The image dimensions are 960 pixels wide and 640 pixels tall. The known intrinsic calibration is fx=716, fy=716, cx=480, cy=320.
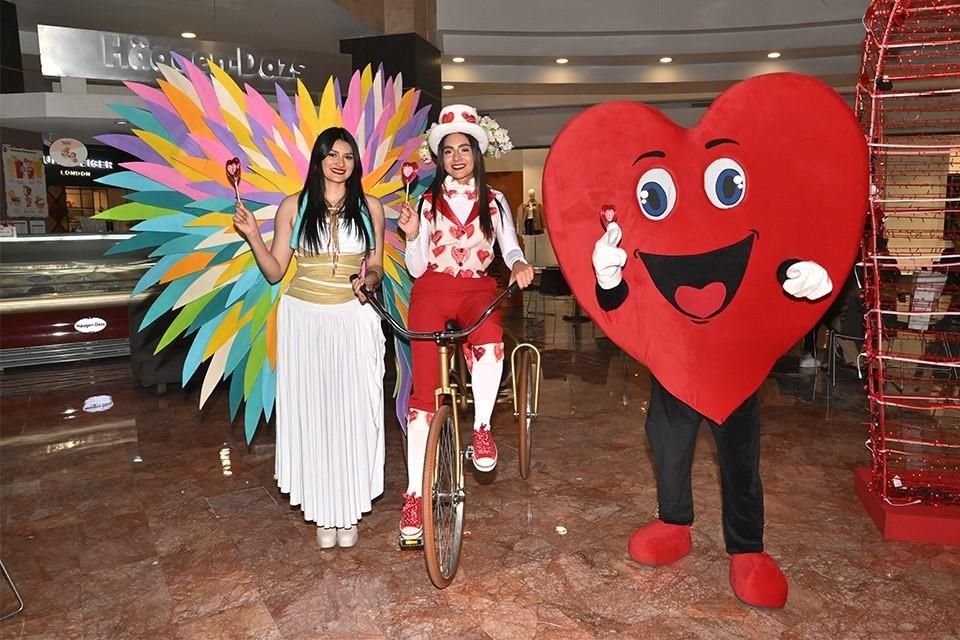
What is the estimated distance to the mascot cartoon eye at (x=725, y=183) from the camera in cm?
219

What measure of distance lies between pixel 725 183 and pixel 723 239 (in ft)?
0.56

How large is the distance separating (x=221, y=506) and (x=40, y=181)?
20.6 feet

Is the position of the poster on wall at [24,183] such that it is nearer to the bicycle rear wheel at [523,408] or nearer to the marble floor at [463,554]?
the marble floor at [463,554]

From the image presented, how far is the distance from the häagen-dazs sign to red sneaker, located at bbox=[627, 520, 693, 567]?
202 inches

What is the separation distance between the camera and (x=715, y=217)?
2.23m

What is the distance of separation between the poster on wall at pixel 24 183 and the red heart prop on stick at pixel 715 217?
7258 mm

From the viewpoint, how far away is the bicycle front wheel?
2.29 metres

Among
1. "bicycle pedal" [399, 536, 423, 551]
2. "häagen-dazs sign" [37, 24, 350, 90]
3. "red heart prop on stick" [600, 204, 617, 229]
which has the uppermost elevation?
"häagen-dazs sign" [37, 24, 350, 90]

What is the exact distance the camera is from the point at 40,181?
307 inches

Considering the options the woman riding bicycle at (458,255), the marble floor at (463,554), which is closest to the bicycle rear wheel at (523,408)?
the marble floor at (463,554)

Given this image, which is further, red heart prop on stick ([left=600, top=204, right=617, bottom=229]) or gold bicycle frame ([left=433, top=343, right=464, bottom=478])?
gold bicycle frame ([left=433, top=343, right=464, bottom=478])

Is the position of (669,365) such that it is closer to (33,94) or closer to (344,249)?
(344,249)

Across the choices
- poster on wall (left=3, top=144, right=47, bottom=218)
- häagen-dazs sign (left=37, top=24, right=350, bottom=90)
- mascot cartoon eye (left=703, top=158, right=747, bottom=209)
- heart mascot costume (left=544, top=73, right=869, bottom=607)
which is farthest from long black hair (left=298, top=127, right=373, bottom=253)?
poster on wall (left=3, top=144, right=47, bottom=218)

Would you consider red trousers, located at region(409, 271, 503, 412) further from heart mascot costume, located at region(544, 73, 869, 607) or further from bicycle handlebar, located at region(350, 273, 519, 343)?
heart mascot costume, located at region(544, 73, 869, 607)
